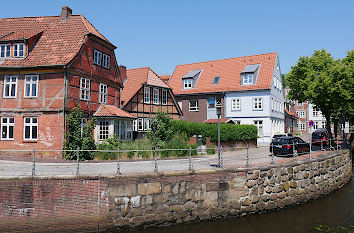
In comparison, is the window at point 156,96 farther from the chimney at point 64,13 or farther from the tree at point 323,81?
the tree at point 323,81

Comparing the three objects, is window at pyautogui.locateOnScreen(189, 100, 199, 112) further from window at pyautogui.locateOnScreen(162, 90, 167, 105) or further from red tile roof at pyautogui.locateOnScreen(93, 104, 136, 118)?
red tile roof at pyautogui.locateOnScreen(93, 104, 136, 118)

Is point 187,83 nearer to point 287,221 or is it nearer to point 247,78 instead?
point 247,78

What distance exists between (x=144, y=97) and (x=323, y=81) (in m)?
16.1

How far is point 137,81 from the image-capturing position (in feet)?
97.6

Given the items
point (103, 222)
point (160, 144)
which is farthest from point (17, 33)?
point (103, 222)

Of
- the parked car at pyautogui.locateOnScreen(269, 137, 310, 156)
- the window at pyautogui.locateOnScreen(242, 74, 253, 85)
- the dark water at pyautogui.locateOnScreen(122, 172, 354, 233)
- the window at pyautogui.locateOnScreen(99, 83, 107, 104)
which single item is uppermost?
the window at pyautogui.locateOnScreen(242, 74, 253, 85)

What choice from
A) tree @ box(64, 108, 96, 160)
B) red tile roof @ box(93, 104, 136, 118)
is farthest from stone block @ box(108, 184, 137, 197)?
red tile roof @ box(93, 104, 136, 118)

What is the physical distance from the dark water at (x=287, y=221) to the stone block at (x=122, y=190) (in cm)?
150

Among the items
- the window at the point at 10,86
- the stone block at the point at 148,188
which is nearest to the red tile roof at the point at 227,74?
the window at the point at 10,86

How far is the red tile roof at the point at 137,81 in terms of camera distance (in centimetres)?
2817

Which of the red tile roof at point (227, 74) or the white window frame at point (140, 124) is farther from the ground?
the red tile roof at point (227, 74)

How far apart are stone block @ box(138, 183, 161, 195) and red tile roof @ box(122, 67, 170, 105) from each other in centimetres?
1633

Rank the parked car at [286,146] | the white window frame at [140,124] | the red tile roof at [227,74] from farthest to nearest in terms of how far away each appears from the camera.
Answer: the red tile roof at [227,74] → the white window frame at [140,124] → the parked car at [286,146]

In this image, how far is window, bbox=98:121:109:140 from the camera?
72.6ft
